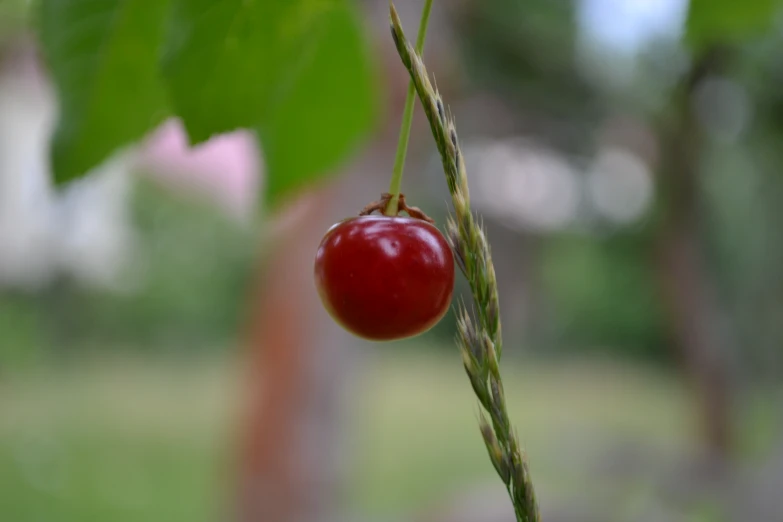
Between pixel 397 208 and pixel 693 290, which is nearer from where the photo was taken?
pixel 397 208

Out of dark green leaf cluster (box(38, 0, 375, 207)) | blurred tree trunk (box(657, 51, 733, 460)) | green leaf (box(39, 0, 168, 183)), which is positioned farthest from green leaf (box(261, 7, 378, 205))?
blurred tree trunk (box(657, 51, 733, 460))

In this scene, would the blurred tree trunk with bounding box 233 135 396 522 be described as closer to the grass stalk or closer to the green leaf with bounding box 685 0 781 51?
the green leaf with bounding box 685 0 781 51

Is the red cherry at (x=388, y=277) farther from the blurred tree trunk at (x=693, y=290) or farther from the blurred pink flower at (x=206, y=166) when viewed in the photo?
the blurred tree trunk at (x=693, y=290)

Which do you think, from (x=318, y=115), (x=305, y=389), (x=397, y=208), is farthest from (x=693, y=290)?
(x=397, y=208)

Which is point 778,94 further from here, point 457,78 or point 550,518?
point 550,518

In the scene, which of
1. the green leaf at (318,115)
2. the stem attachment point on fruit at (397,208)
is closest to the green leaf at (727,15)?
the green leaf at (318,115)

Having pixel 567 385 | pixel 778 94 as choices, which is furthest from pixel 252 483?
pixel 567 385

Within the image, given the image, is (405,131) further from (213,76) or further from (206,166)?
(206,166)
